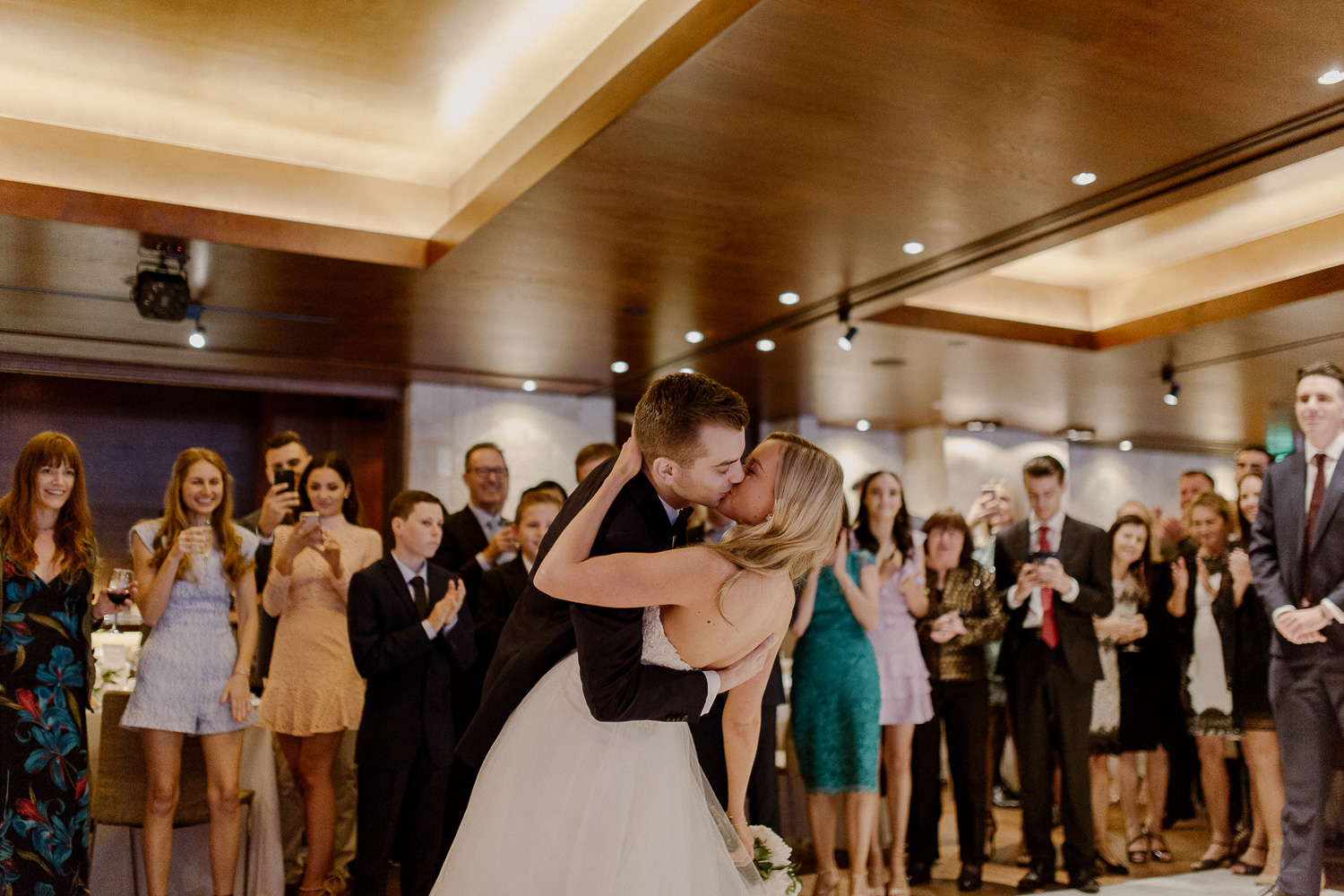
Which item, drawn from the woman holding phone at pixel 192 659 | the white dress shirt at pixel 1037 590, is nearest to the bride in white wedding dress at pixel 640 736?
the woman holding phone at pixel 192 659

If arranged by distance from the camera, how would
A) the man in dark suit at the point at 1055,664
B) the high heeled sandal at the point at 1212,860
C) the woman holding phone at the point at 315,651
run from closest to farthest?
the woman holding phone at the point at 315,651 → the man in dark suit at the point at 1055,664 → the high heeled sandal at the point at 1212,860

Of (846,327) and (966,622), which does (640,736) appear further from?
(846,327)

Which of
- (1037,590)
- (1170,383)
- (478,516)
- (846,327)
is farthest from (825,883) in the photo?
(1170,383)

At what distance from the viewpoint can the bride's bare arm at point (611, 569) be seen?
6.67ft

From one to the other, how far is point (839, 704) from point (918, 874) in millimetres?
1056

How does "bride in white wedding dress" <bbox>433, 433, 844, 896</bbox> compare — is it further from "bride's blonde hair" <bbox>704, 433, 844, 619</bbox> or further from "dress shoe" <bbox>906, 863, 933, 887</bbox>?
"dress shoe" <bbox>906, 863, 933, 887</bbox>

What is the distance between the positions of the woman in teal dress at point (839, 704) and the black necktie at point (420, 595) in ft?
4.95

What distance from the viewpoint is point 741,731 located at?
92.6 inches

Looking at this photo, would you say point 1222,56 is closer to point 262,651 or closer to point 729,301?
point 729,301

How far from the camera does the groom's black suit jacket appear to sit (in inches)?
80.4

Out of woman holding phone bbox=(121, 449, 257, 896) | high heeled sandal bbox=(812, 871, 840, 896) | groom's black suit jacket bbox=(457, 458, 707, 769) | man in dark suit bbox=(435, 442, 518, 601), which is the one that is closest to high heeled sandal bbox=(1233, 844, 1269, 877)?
high heeled sandal bbox=(812, 871, 840, 896)

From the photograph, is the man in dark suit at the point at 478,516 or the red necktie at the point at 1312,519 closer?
the red necktie at the point at 1312,519

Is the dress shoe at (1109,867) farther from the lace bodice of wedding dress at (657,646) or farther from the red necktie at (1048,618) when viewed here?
the lace bodice of wedding dress at (657,646)

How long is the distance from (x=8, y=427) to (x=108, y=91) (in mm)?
4607
